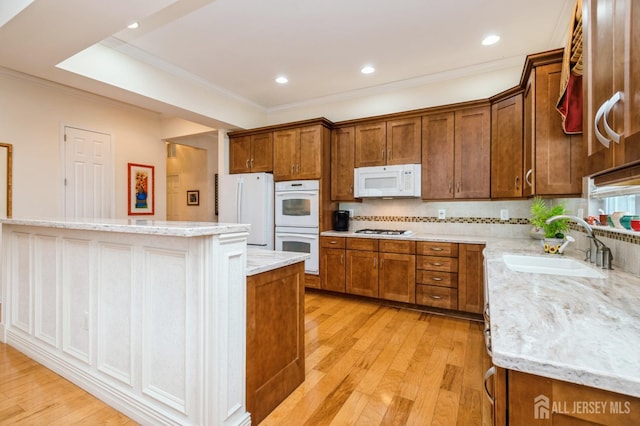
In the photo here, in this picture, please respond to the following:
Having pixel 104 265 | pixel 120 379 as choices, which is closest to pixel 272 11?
pixel 104 265

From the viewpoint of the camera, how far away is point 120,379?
1731 mm

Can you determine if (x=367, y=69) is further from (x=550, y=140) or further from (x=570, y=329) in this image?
(x=570, y=329)

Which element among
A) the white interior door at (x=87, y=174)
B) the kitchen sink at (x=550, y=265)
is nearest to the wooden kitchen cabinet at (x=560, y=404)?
the kitchen sink at (x=550, y=265)

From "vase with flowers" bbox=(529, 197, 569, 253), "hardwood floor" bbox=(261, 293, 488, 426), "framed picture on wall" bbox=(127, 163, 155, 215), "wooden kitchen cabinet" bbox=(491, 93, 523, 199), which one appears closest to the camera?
"hardwood floor" bbox=(261, 293, 488, 426)

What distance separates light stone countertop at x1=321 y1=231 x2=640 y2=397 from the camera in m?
0.57

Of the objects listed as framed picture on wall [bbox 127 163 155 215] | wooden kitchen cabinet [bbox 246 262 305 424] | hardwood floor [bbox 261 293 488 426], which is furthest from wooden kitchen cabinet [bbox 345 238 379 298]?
framed picture on wall [bbox 127 163 155 215]

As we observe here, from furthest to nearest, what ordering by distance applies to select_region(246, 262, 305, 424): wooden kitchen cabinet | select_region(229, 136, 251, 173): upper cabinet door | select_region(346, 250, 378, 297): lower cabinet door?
select_region(229, 136, 251, 173): upper cabinet door → select_region(346, 250, 378, 297): lower cabinet door → select_region(246, 262, 305, 424): wooden kitchen cabinet

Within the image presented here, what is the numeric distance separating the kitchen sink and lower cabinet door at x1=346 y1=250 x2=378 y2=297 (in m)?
1.70

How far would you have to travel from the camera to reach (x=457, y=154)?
3387 mm

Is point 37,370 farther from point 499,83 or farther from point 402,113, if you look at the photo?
point 499,83

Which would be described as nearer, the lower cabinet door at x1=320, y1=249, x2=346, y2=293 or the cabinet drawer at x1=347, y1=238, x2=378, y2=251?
the cabinet drawer at x1=347, y1=238, x2=378, y2=251

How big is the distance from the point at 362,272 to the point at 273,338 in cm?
212

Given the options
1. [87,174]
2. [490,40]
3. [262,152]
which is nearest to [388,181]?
[490,40]

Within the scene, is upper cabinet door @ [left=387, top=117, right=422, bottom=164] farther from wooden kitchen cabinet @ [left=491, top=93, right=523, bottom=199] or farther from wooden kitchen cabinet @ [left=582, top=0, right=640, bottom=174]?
wooden kitchen cabinet @ [left=582, top=0, right=640, bottom=174]
